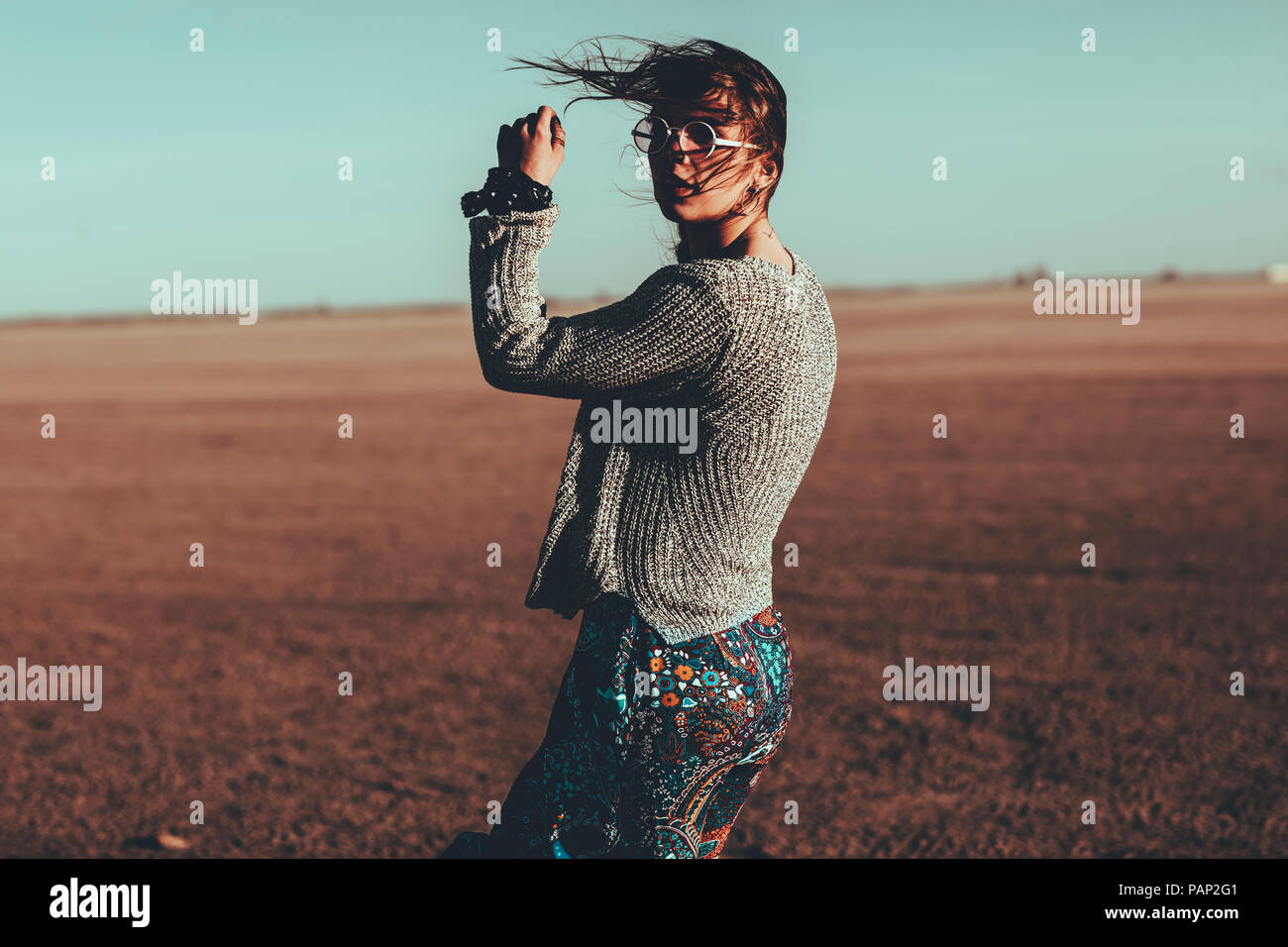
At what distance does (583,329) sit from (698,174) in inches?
13.4

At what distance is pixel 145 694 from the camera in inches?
257

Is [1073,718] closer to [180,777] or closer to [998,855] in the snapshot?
[998,855]

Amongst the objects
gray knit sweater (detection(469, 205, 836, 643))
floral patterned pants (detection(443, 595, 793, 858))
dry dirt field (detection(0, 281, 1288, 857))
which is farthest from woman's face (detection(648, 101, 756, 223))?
dry dirt field (detection(0, 281, 1288, 857))

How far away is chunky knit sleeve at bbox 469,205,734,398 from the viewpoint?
72.7 inches

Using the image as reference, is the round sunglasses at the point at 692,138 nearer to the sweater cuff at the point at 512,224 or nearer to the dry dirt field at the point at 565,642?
the sweater cuff at the point at 512,224

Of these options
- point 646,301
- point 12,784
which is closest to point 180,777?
point 12,784

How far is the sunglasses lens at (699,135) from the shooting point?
1.95m

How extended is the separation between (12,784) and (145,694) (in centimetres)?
131

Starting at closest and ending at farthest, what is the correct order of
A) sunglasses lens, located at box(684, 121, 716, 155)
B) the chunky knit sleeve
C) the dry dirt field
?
the chunky knit sleeve
sunglasses lens, located at box(684, 121, 716, 155)
the dry dirt field

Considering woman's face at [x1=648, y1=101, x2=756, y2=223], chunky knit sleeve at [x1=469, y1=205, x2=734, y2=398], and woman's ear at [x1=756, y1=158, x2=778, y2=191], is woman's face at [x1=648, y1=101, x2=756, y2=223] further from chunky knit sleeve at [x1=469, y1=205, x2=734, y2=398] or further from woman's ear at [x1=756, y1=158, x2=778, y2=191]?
chunky knit sleeve at [x1=469, y1=205, x2=734, y2=398]

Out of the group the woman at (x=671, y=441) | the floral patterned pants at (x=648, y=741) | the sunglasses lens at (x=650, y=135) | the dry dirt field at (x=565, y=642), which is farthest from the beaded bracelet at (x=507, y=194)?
the dry dirt field at (x=565, y=642)

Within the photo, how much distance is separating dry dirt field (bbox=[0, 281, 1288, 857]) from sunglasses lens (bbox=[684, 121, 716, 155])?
3.20 m
